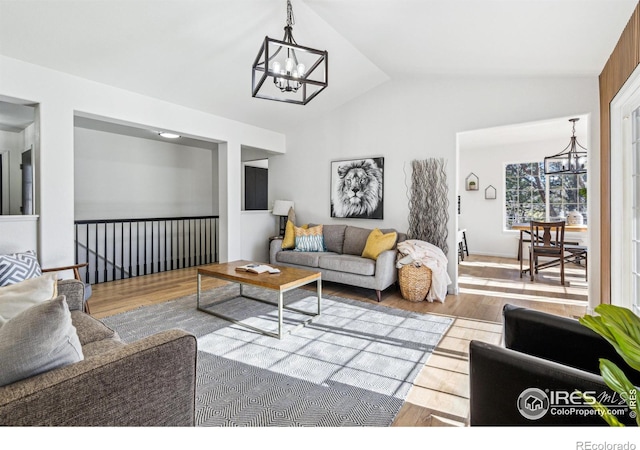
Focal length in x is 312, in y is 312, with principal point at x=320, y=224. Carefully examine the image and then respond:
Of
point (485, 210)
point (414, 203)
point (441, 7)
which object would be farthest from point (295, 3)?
point (485, 210)

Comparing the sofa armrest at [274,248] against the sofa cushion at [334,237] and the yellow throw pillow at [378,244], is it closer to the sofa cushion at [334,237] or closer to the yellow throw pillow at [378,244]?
the sofa cushion at [334,237]

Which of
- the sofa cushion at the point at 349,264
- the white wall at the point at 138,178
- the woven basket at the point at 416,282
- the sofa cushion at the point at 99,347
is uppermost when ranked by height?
the white wall at the point at 138,178

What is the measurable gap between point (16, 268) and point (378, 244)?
3.54 metres

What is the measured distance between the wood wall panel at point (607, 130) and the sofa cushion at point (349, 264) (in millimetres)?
2235

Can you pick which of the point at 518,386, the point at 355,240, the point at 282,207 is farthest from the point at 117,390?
the point at 282,207

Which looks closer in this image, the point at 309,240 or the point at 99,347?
the point at 99,347

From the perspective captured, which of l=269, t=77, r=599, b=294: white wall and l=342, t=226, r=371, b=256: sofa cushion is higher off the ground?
l=269, t=77, r=599, b=294: white wall

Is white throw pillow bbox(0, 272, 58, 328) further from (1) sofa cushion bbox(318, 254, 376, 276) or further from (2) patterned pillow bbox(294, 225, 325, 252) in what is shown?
(2) patterned pillow bbox(294, 225, 325, 252)

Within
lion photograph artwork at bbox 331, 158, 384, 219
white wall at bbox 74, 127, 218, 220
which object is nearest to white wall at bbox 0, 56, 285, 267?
white wall at bbox 74, 127, 218, 220

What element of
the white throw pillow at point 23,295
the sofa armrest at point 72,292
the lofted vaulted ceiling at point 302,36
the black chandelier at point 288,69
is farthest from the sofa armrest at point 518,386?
the lofted vaulted ceiling at point 302,36

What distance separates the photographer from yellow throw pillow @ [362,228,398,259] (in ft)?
13.2

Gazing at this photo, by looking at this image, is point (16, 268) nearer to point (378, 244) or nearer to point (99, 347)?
point (99, 347)

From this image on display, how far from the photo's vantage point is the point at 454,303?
147 inches

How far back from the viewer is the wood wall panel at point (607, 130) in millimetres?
2307
